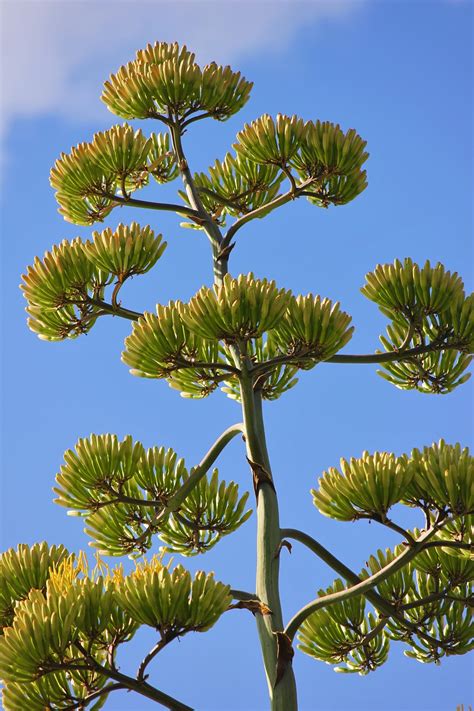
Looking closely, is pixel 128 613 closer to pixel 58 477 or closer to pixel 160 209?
pixel 58 477

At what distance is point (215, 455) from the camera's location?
15.2 ft

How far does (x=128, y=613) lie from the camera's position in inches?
147

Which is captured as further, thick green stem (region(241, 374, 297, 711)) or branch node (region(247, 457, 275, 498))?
branch node (region(247, 457, 275, 498))

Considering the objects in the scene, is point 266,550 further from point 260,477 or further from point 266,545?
point 260,477

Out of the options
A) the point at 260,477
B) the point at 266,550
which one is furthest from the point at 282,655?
the point at 260,477

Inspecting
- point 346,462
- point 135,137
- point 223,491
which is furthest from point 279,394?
point 135,137

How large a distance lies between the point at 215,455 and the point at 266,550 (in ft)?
1.88

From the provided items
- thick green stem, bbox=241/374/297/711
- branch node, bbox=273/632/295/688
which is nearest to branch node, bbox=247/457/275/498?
thick green stem, bbox=241/374/297/711

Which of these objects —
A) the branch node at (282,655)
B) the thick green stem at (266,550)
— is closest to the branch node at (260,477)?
the thick green stem at (266,550)

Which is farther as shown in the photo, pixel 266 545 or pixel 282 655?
pixel 266 545

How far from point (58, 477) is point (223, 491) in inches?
29.7

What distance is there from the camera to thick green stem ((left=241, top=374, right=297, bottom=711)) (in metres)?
4.07

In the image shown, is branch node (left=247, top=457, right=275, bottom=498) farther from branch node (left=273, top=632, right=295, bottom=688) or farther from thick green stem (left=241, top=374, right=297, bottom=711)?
branch node (left=273, top=632, right=295, bottom=688)

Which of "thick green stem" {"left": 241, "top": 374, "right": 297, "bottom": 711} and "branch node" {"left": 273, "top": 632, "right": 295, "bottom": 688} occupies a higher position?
"thick green stem" {"left": 241, "top": 374, "right": 297, "bottom": 711}
